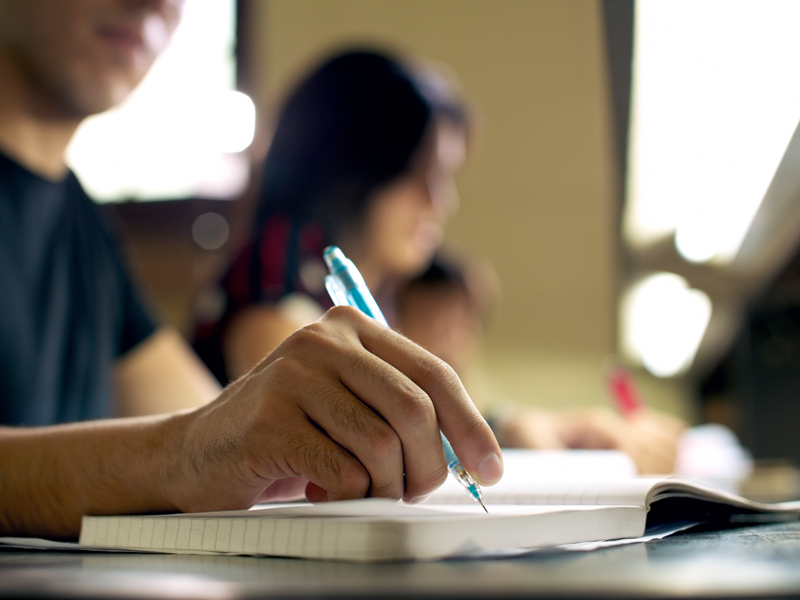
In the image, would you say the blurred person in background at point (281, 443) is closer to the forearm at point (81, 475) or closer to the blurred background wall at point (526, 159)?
the forearm at point (81, 475)

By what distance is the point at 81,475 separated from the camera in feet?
1.26

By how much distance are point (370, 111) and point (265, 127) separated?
1124 mm

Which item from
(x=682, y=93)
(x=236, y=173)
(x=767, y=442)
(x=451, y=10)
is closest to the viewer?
(x=682, y=93)

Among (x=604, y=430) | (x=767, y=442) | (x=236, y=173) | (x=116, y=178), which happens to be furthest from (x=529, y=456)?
(x=116, y=178)

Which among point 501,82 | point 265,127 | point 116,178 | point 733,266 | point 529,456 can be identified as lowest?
point 529,456

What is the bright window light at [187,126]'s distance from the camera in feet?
6.53

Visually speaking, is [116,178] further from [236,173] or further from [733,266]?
[733,266]

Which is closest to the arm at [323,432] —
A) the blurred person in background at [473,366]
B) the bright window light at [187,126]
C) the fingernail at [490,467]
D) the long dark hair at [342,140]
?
the fingernail at [490,467]

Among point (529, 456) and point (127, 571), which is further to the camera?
point (529, 456)

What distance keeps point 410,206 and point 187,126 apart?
1095mm

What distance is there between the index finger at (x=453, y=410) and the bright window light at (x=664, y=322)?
73 cm

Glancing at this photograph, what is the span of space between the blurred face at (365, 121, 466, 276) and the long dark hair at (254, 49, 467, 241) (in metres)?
0.02

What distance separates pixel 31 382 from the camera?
72cm

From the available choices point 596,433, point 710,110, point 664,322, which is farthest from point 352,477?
point 664,322
